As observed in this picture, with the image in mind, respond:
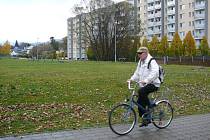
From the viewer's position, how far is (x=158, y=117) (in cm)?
832

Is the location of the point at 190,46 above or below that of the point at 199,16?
below

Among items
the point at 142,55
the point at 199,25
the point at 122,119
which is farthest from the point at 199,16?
the point at 122,119

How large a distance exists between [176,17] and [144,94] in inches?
3642

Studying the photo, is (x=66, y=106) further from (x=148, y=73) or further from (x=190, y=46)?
(x=190, y=46)

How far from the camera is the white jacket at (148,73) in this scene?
25.5 feet

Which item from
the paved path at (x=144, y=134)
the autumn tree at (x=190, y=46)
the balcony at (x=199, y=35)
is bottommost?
the paved path at (x=144, y=134)

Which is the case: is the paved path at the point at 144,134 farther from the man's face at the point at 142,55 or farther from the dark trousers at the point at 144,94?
the man's face at the point at 142,55

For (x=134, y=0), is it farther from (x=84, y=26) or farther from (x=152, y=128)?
(x=152, y=128)

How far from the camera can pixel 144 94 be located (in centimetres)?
796

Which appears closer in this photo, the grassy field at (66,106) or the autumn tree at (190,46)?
the grassy field at (66,106)

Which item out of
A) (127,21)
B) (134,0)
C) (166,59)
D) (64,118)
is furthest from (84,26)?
(64,118)

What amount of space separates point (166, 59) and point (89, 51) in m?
22.7

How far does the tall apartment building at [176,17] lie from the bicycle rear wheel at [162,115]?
7515 centimetres

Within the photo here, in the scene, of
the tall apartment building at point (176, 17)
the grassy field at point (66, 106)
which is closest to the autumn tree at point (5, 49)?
the tall apartment building at point (176, 17)
